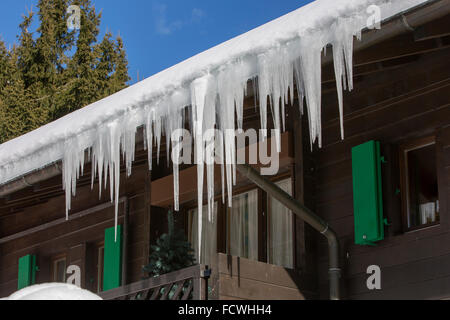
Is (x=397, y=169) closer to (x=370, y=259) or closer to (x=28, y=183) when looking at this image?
(x=370, y=259)

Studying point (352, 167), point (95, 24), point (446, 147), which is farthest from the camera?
point (95, 24)

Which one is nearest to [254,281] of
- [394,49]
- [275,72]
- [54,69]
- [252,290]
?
[252,290]

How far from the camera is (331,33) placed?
604cm

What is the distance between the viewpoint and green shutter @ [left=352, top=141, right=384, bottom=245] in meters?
7.67

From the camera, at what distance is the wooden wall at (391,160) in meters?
7.35

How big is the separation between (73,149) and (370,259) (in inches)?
114

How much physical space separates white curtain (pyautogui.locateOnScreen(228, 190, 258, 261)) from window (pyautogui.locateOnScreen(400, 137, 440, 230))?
1.83 meters

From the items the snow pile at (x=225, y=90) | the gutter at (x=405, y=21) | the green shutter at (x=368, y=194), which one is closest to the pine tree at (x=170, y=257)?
the snow pile at (x=225, y=90)

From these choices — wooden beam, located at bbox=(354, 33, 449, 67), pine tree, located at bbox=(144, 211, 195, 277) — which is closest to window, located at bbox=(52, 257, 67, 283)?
pine tree, located at bbox=(144, 211, 195, 277)

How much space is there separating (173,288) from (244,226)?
170 centimetres

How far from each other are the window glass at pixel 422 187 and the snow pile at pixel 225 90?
1.22m
